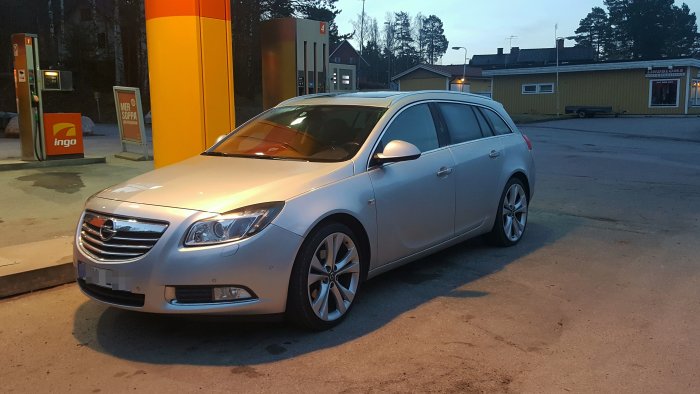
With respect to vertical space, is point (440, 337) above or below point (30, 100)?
below

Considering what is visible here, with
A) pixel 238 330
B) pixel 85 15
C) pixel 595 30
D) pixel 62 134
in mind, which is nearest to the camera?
pixel 238 330

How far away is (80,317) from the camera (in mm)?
4477

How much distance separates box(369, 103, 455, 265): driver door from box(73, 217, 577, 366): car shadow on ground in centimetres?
36

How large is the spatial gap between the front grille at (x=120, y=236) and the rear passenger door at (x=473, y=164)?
281 centimetres

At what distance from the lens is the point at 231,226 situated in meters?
3.71

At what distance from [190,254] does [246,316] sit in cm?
55

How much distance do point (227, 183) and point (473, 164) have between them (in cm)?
257

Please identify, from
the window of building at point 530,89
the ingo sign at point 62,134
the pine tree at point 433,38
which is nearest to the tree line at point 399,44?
the pine tree at point 433,38

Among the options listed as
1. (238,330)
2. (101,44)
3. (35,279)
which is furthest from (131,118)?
(101,44)

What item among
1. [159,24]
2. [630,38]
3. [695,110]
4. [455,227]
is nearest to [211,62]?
[159,24]

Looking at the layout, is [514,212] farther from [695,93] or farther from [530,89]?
[530,89]

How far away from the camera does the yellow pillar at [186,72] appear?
21.9ft

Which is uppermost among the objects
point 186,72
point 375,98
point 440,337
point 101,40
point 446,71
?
point 101,40

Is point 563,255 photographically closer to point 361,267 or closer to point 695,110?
point 361,267
